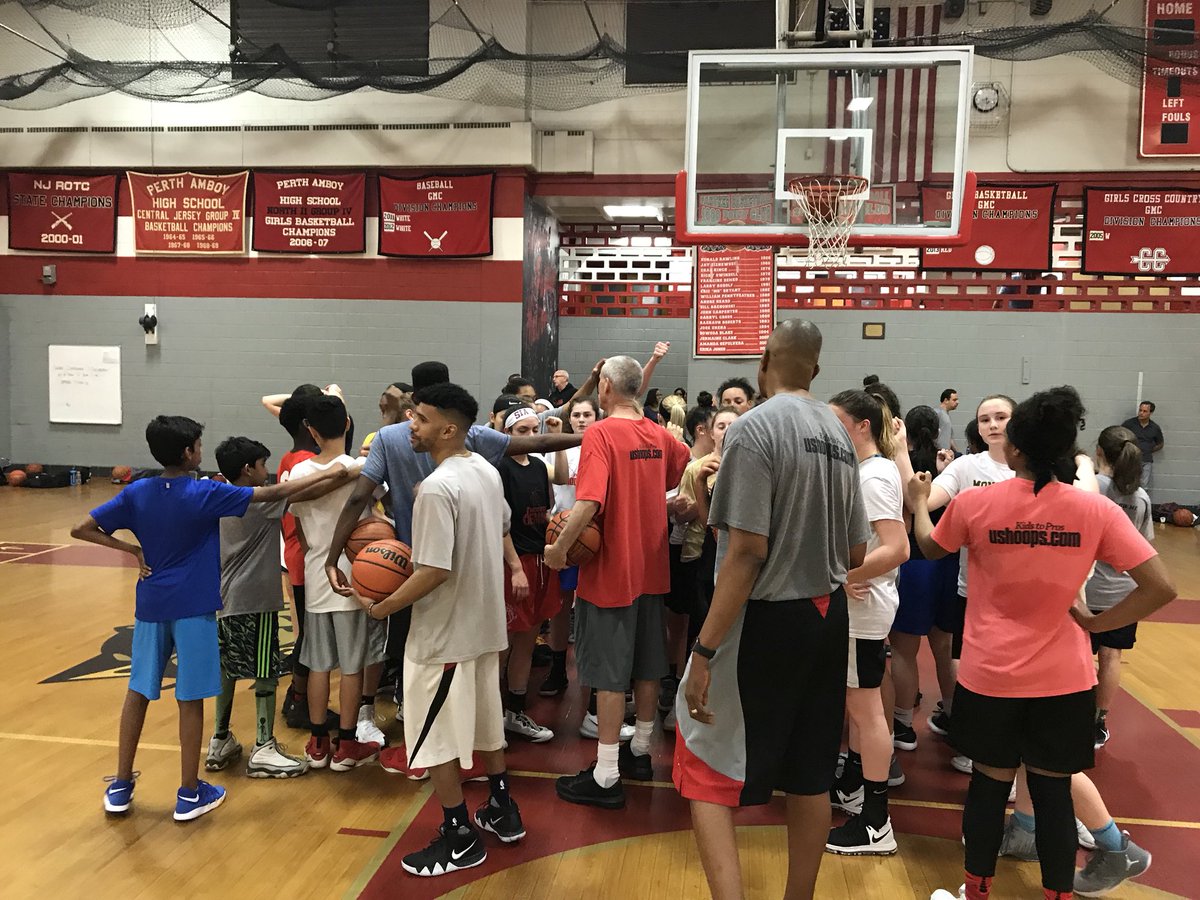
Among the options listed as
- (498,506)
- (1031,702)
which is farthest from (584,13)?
(1031,702)

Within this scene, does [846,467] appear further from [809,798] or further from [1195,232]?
[1195,232]

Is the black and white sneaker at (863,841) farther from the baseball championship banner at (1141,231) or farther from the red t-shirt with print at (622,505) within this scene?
the baseball championship banner at (1141,231)

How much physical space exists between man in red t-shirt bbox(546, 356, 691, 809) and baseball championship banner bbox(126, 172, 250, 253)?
35.3ft

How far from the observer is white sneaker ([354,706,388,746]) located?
406 cm

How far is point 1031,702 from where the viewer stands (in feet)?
8.29

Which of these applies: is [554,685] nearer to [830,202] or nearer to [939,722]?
[939,722]

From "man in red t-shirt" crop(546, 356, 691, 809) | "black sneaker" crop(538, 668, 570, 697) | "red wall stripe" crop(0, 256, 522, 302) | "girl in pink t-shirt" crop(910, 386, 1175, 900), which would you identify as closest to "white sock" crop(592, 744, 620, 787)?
"man in red t-shirt" crop(546, 356, 691, 809)

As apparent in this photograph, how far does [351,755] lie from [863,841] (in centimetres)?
228

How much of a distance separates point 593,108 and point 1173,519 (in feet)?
32.5

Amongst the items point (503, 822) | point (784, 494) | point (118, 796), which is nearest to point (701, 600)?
point (503, 822)

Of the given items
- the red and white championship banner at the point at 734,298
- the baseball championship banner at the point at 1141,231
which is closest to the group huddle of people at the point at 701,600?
the red and white championship banner at the point at 734,298

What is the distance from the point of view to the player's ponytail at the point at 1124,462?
4105mm

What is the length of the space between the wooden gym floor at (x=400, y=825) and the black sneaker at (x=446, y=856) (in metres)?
Answer: 0.04

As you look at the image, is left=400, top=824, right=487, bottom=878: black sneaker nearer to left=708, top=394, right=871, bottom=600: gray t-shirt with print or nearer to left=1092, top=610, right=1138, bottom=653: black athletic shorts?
left=708, top=394, right=871, bottom=600: gray t-shirt with print
